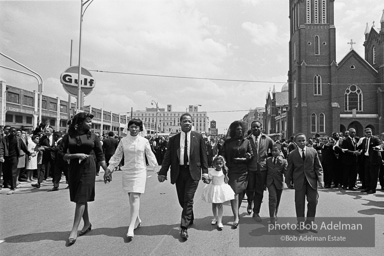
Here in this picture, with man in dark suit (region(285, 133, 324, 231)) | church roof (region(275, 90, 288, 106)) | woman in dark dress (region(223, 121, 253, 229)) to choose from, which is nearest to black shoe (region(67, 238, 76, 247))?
woman in dark dress (region(223, 121, 253, 229))

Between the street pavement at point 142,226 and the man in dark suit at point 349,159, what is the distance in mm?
1475

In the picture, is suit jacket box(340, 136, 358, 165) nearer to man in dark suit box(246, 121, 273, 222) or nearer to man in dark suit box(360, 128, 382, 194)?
man in dark suit box(360, 128, 382, 194)

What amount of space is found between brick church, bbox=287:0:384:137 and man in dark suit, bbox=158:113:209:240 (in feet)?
141

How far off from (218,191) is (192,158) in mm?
856

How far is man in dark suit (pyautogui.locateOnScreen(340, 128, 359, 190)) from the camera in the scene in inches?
415

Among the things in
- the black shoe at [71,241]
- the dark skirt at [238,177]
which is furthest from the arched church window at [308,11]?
the black shoe at [71,241]

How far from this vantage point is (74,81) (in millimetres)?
15781

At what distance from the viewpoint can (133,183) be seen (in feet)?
17.1

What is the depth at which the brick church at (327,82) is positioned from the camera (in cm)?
4569

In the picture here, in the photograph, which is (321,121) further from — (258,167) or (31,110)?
(31,110)

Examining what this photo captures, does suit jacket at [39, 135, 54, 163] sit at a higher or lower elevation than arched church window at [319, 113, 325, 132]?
lower

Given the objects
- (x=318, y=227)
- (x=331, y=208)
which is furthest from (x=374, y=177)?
(x=318, y=227)

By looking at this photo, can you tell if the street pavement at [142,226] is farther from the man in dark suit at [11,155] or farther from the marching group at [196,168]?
the man in dark suit at [11,155]

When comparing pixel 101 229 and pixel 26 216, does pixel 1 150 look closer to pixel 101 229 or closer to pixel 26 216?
pixel 26 216
